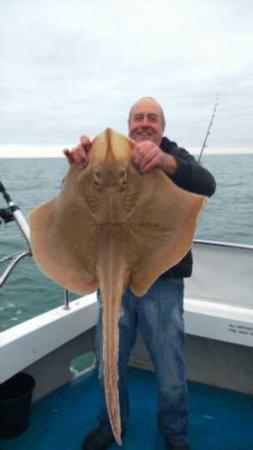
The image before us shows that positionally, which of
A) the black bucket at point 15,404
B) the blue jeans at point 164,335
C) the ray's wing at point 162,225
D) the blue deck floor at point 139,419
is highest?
the ray's wing at point 162,225

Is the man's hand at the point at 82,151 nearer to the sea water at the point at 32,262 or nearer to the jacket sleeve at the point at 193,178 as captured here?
the jacket sleeve at the point at 193,178

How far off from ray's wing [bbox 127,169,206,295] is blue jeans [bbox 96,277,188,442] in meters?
0.76

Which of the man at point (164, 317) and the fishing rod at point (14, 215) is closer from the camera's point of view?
the man at point (164, 317)

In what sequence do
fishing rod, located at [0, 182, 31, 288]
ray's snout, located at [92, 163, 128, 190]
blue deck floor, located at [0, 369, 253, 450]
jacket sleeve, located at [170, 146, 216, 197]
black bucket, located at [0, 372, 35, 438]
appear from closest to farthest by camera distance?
ray's snout, located at [92, 163, 128, 190], jacket sleeve, located at [170, 146, 216, 197], fishing rod, located at [0, 182, 31, 288], black bucket, located at [0, 372, 35, 438], blue deck floor, located at [0, 369, 253, 450]

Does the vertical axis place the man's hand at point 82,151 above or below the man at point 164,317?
above

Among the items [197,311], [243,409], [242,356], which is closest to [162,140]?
[197,311]

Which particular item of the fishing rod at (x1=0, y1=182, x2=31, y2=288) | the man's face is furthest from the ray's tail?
the fishing rod at (x1=0, y1=182, x2=31, y2=288)

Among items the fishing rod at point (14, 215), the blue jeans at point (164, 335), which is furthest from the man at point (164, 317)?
the fishing rod at point (14, 215)

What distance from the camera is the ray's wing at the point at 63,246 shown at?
7.04 ft

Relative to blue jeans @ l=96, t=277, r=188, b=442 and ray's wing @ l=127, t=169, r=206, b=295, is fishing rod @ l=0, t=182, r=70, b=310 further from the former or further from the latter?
ray's wing @ l=127, t=169, r=206, b=295

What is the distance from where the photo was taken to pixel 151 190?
2055 mm

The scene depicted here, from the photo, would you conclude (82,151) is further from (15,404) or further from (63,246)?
(15,404)

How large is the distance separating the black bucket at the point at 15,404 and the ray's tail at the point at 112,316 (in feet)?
5.14

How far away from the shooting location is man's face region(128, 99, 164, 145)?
9.33ft
